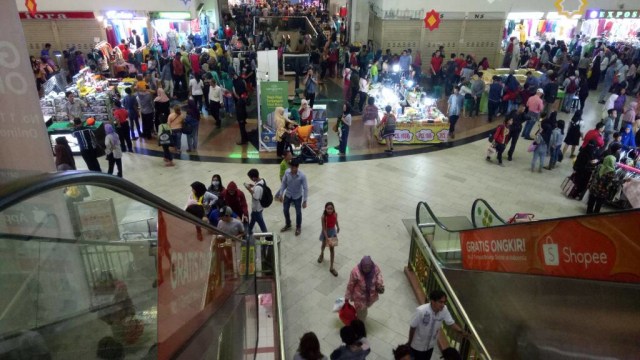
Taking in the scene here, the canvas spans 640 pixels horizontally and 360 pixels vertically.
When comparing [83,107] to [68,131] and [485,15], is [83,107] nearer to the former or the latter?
[68,131]

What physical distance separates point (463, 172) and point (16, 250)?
10.7 meters

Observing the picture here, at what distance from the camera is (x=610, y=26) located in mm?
22453

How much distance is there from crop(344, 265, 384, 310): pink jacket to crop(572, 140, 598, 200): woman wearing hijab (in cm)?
638

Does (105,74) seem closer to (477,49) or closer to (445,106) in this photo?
(445,106)

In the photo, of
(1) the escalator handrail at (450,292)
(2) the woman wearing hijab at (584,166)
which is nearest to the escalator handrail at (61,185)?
(1) the escalator handrail at (450,292)

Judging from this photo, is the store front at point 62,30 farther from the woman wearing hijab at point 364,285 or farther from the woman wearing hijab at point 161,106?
the woman wearing hijab at point 364,285

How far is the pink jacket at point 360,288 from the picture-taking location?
5750 millimetres

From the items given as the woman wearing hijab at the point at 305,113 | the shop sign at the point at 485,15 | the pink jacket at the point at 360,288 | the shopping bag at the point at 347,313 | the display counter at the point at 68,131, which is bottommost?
the shopping bag at the point at 347,313

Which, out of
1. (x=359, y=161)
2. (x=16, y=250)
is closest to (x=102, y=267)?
(x=16, y=250)


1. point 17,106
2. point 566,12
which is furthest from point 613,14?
point 17,106

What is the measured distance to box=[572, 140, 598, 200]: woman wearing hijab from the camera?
9.52m

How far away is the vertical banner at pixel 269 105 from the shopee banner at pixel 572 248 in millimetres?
7503

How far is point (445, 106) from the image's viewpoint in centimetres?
1659

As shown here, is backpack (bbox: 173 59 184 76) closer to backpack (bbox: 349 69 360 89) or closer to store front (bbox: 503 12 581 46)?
backpack (bbox: 349 69 360 89)
